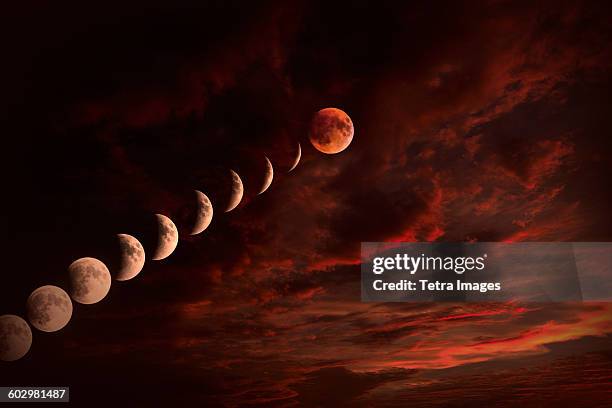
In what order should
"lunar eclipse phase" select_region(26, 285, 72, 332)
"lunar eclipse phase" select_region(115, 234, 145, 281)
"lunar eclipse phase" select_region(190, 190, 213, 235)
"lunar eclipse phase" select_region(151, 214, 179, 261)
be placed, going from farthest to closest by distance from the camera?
1. "lunar eclipse phase" select_region(190, 190, 213, 235)
2. "lunar eclipse phase" select_region(151, 214, 179, 261)
3. "lunar eclipse phase" select_region(115, 234, 145, 281)
4. "lunar eclipse phase" select_region(26, 285, 72, 332)

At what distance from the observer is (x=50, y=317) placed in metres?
8.80

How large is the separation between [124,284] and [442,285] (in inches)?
325

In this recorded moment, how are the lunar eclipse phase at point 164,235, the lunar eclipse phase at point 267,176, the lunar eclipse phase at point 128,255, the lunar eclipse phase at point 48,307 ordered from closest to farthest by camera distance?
the lunar eclipse phase at point 48,307
the lunar eclipse phase at point 128,255
the lunar eclipse phase at point 164,235
the lunar eclipse phase at point 267,176

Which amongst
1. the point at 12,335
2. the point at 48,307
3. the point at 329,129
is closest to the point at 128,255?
the point at 48,307

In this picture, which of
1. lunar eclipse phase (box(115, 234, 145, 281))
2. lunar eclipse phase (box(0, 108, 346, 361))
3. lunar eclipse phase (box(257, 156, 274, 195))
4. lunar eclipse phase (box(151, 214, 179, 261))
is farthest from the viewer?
lunar eclipse phase (box(257, 156, 274, 195))

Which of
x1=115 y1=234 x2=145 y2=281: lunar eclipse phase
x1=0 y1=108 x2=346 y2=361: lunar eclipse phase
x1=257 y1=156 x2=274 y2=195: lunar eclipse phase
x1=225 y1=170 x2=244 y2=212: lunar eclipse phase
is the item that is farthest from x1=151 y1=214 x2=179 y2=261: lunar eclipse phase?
x1=257 y1=156 x2=274 y2=195: lunar eclipse phase

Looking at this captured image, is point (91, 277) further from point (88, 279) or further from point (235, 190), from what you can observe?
point (235, 190)

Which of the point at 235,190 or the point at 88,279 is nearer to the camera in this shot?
the point at 88,279

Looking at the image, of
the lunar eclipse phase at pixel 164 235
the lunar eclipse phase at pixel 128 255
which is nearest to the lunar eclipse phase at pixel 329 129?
the lunar eclipse phase at pixel 164 235

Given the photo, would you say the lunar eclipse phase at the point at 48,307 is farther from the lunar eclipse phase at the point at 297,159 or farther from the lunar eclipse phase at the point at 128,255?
the lunar eclipse phase at the point at 297,159

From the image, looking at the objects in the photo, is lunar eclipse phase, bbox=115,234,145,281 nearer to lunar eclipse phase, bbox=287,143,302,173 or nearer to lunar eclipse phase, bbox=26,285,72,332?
lunar eclipse phase, bbox=26,285,72,332

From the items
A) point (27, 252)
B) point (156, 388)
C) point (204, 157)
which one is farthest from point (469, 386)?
point (27, 252)

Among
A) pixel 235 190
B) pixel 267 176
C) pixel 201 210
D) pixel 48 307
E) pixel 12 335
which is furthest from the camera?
pixel 267 176

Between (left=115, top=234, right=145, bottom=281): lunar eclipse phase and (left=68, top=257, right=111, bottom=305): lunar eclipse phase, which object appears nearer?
(left=68, top=257, right=111, bottom=305): lunar eclipse phase
